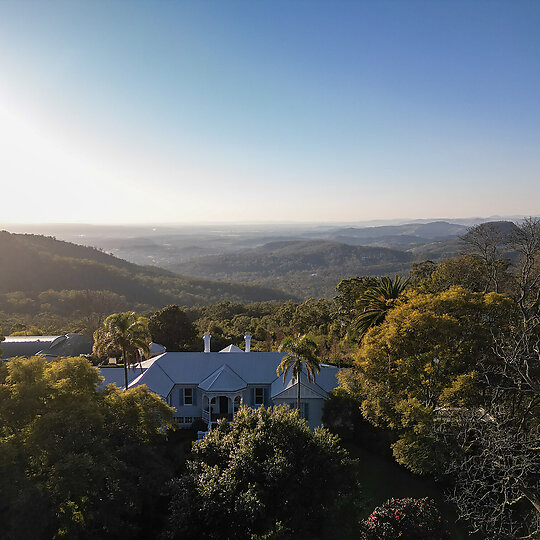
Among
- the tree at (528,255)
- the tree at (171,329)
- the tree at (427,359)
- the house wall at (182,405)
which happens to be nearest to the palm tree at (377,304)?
the tree at (427,359)

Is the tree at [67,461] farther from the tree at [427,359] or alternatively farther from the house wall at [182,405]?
the house wall at [182,405]

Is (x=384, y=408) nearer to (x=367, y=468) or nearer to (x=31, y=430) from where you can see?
(x=367, y=468)

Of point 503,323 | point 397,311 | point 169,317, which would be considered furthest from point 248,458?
point 169,317

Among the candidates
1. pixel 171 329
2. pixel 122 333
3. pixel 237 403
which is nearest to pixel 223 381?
pixel 237 403

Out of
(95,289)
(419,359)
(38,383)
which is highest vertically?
(38,383)

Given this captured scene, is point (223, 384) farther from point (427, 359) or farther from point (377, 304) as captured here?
point (427, 359)
